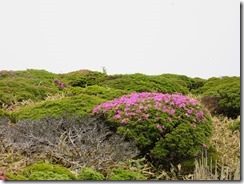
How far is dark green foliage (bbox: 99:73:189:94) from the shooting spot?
9.34 meters

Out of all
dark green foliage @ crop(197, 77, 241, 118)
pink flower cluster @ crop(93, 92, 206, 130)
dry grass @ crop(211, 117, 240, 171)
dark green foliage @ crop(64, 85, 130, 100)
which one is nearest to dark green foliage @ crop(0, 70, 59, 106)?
dark green foliage @ crop(64, 85, 130, 100)

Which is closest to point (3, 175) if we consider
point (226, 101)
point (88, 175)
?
point (88, 175)

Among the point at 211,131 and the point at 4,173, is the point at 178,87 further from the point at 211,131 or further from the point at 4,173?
the point at 4,173

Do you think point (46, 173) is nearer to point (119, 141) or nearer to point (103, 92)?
point (119, 141)

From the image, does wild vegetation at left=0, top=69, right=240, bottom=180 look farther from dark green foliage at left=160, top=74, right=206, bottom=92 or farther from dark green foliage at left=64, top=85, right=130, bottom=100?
dark green foliage at left=160, top=74, right=206, bottom=92

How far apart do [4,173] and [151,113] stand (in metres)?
1.98

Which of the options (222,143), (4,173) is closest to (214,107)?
(222,143)

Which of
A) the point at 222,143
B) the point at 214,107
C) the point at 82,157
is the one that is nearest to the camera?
the point at 82,157

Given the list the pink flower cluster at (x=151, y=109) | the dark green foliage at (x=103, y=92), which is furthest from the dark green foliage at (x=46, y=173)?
the dark green foliage at (x=103, y=92)

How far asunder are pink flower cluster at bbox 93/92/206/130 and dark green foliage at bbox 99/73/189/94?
296 cm

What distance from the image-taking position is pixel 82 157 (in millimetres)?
5328

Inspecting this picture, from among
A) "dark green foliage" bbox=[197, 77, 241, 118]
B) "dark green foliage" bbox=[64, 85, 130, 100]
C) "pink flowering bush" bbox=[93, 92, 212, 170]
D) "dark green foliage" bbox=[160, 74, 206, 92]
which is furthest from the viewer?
"dark green foliage" bbox=[160, 74, 206, 92]

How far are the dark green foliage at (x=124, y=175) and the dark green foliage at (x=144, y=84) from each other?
4.27m

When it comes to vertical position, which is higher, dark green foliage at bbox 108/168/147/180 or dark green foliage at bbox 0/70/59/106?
dark green foliage at bbox 0/70/59/106
